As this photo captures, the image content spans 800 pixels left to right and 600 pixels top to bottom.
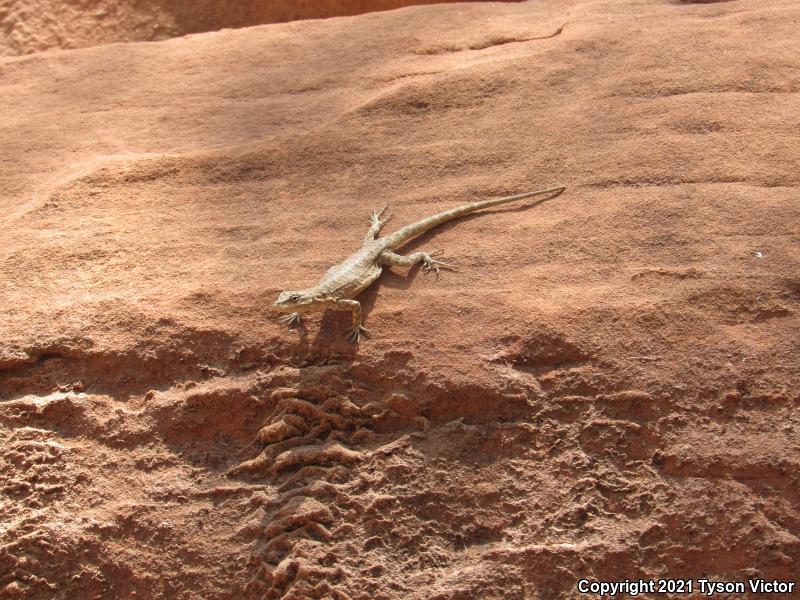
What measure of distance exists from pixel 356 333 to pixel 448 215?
892 millimetres

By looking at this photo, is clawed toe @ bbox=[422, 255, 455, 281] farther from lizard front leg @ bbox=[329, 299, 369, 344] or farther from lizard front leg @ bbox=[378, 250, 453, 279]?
lizard front leg @ bbox=[329, 299, 369, 344]

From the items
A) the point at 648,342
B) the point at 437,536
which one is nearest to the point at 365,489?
the point at 437,536

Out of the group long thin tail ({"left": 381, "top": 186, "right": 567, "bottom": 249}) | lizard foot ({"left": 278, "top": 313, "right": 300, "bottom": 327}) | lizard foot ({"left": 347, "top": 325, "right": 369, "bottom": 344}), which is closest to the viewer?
lizard foot ({"left": 347, "top": 325, "right": 369, "bottom": 344})

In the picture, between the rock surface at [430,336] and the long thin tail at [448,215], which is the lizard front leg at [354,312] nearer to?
the rock surface at [430,336]

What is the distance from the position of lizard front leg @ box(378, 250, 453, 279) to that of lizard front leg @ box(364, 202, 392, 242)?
132mm

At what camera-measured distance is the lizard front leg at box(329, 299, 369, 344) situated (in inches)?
153

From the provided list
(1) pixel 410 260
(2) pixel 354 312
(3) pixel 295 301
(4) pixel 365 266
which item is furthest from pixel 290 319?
(1) pixel 410 260

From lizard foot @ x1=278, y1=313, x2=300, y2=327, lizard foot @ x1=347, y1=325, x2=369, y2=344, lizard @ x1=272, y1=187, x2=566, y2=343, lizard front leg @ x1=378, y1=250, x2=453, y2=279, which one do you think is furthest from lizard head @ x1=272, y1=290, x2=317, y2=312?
lizard front leg @ x1=378, y1=250, x2=453, y2=279

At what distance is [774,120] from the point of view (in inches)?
177

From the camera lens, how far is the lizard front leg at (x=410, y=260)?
4179mm

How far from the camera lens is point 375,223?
14.5 feet

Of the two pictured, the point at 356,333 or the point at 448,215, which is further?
the point at 448,215

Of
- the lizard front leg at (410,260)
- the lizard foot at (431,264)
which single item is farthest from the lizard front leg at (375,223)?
the lizard foot at (431,264)

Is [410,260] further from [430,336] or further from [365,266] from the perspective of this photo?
[430,336]
